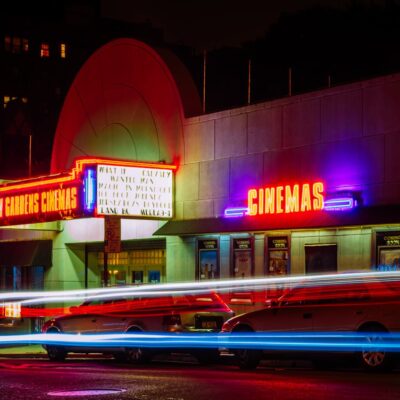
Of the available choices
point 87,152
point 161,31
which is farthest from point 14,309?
point 161,31

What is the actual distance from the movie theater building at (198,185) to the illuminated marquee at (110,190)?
3cm

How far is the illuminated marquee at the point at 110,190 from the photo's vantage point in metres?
26.8

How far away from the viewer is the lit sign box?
2678cm

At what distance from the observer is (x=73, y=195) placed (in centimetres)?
2773

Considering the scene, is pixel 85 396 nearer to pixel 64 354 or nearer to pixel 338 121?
pixel 64 354

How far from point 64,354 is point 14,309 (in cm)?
1235

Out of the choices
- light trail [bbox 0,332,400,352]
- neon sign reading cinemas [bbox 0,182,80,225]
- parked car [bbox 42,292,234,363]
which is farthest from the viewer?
neon sign reading cinemas [bbox 0,182,80,225]

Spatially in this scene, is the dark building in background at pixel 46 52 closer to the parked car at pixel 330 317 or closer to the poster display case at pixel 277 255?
the poster display case at pixel 277 255

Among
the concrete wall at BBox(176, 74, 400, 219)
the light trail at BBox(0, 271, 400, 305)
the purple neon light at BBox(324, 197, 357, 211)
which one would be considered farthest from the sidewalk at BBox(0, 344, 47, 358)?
the purple neon light at BBox(324, 197, 357, 211)

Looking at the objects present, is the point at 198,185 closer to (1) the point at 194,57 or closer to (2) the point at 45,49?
(1) the point at 194,57

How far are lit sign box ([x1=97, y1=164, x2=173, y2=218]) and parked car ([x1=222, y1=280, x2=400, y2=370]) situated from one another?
27.5ft

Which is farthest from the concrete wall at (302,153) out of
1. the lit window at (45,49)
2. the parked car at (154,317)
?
the lit window at (45,49)

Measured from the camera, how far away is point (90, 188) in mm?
26875

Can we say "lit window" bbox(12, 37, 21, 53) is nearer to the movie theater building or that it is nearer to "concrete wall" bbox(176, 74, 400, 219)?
the movie theater building
